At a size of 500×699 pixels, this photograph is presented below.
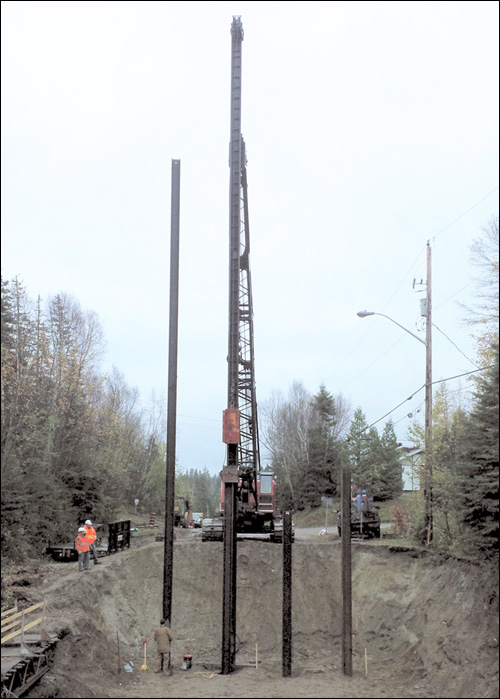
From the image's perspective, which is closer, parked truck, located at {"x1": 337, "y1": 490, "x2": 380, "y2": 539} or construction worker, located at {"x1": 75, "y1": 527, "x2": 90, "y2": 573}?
construction worker, located at {"x1": 75, "y1": 527, "x2": 90, "y2": 573}

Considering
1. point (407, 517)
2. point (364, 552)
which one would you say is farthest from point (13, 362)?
point (407, 517)

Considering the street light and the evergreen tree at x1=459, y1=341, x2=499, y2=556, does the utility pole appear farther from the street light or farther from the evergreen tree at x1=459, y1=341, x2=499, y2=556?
the evergreen tree at x1=459, y1=341, x2=499, y2=556

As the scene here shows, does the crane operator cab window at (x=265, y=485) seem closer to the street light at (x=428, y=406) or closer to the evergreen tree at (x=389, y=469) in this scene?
the street light at (x=428, y=406)

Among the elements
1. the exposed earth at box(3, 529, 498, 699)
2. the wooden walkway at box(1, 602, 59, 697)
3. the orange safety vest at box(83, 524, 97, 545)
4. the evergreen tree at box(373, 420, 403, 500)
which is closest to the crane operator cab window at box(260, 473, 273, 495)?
the exposed earth at box(3, 529, 498, 699)

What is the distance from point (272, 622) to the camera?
23.9m

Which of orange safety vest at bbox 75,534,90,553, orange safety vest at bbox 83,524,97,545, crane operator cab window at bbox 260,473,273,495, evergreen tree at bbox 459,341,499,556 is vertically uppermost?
evergreen tree at bbox 459,341,499,556

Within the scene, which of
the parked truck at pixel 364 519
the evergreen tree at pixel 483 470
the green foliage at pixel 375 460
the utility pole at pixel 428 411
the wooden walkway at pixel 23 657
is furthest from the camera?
the green foliage at pixel 375 460

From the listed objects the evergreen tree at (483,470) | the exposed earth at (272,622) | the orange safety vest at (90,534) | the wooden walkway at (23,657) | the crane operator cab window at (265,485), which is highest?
the evergreen tree at (483,470)

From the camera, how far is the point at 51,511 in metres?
27.6

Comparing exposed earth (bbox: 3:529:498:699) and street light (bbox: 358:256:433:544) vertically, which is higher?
street light (bbox: 358:256:433:544)

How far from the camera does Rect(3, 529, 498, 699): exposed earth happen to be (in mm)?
15062

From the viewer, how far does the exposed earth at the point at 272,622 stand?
15.1 metres

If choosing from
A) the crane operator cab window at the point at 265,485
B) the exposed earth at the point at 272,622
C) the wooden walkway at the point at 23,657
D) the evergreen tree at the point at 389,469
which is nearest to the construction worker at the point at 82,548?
the exposed earth at the point at 272,622

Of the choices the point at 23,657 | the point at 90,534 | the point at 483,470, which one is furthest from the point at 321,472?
the point at 23,657
